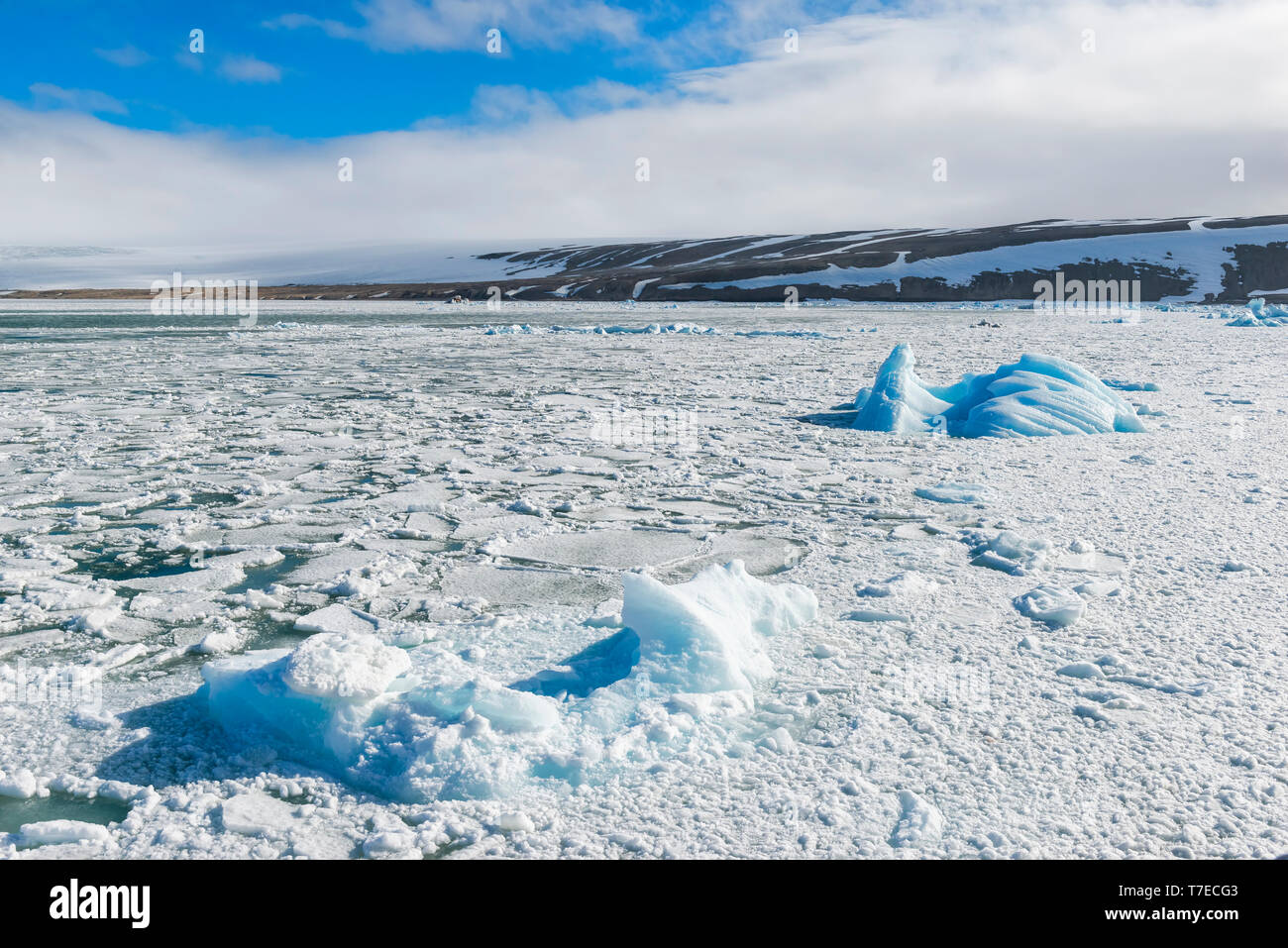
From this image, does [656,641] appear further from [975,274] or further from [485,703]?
[975,274]

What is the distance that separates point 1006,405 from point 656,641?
4.78 m

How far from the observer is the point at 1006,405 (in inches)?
241

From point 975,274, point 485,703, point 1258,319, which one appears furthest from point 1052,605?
point 975,274

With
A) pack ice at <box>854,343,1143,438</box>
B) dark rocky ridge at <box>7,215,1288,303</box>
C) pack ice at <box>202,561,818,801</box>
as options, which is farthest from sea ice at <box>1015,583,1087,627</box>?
dark rocky ridge at <box>7,215,1288,303</box>

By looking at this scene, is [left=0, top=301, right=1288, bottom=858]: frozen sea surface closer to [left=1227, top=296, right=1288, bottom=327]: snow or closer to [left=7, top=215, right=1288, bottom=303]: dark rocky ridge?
[left=1227, top=296, right=1288, bottom=327]: snow

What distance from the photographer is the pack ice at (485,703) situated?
5.98 feet

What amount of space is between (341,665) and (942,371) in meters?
9.99

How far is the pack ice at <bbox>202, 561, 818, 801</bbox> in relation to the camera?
1821mm

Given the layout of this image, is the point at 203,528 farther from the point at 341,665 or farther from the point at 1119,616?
the point at 1119,616

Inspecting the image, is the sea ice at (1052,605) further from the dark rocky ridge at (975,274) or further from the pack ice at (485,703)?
the dark rocky ridge at (975,274)

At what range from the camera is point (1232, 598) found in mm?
2717

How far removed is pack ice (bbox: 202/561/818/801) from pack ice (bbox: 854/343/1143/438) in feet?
14.5

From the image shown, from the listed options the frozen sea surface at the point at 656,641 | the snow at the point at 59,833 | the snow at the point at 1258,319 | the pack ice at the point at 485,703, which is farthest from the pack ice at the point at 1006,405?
the snow at the point at 1258,319
